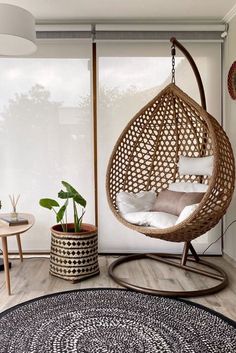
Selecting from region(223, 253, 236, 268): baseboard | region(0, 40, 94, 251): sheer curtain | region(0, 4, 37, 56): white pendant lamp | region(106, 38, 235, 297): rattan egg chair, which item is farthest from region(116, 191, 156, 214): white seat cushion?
region(0, 4, 37, 56): white pendant lamp

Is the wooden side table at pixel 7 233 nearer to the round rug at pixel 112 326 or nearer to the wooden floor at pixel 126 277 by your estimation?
the wooden floor at pixel 126 277

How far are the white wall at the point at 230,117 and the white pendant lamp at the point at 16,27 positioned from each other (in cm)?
188

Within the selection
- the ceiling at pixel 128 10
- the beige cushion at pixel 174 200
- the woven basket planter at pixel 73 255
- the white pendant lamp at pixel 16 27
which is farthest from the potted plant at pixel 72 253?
the ceiling at pixel 128 10

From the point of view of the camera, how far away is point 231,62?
3.53 m

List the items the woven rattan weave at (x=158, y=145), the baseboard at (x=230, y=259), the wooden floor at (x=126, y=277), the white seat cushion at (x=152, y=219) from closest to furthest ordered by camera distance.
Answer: the wooden floor at (x=126, y=277) < the white seat cushion at (x=152, y=219) < the woven rattan weave at (x=158, y=145) < the baseboard at (x=230, y=259)

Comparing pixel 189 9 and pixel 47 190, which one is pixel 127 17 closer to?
pixel 189 9

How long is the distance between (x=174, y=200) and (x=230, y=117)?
3.47 ft

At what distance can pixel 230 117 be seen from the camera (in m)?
3.56

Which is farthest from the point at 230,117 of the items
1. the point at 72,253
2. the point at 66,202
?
the point at 72,253

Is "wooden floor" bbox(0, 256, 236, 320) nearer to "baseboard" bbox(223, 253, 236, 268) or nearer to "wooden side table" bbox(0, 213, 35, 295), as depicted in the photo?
"baseboard" bbox(223, 253, 236, 268)

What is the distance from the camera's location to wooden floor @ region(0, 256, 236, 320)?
2.55 m

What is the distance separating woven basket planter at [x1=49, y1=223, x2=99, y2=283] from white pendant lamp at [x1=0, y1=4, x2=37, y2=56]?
1.44m

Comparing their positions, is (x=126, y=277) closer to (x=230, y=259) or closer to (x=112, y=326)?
(x=112, y=326)

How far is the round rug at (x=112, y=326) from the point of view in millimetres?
1923
